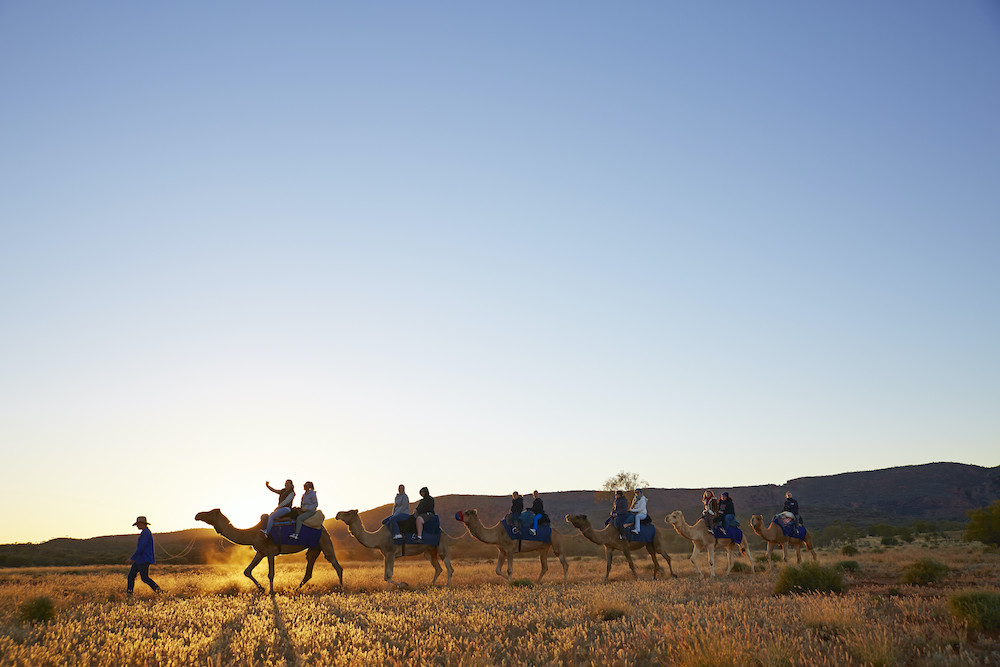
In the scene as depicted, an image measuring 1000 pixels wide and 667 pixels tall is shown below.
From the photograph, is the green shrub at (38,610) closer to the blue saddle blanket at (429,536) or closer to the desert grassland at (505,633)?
the desert grassland at (505,633)

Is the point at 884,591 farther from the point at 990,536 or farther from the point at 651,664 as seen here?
the point at 990,536

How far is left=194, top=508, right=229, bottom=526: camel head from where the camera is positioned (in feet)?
57.7

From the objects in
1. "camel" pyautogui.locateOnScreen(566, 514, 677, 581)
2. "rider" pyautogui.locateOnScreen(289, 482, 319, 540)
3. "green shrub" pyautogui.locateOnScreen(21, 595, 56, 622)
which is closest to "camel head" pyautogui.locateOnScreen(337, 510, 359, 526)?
"rider" pyautogui.locateOnScreen(289, 482, 319, 540)

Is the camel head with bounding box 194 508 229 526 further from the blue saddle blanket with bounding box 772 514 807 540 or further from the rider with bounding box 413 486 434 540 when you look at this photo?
the blue saddle blanket with bounding box 772 514 807 540

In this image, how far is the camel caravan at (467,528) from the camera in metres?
17.6

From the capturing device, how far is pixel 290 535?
17.4m

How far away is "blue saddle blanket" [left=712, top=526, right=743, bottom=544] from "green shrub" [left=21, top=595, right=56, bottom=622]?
18.0 metres

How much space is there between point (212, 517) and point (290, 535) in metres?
2.16

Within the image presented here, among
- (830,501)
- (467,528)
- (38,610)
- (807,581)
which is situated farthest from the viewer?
(830,501)

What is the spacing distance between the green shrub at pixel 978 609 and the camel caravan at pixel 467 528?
8.74 m

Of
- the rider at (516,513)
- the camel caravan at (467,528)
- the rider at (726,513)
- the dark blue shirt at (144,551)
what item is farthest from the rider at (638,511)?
the dark blue shirt at (144,551)

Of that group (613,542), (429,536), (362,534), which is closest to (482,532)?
(429,536)

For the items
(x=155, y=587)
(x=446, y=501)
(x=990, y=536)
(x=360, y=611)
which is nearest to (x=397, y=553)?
(x=155, y=587)

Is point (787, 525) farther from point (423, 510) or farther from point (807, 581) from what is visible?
point (423, 510)
